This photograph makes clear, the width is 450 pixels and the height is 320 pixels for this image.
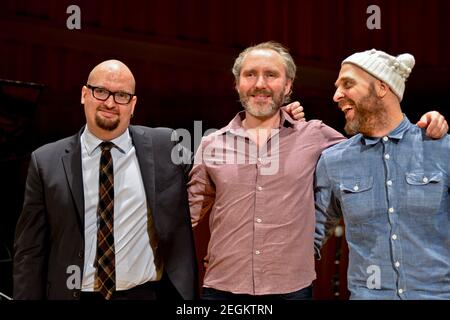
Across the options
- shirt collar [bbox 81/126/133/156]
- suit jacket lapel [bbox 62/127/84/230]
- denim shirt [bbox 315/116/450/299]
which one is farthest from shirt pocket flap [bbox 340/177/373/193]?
suit jacket lapel [bbox 62/127/84/230]

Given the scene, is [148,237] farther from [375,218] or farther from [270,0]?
[270,0]

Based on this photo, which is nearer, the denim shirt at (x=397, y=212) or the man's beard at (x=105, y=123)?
the denim shirt at (x=397, y=212)

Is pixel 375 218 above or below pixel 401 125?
below

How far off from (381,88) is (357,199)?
43 centimetres

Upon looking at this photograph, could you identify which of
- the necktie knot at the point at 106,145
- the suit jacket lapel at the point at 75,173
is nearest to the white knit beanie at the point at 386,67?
the necktie knot at the point at 106,145

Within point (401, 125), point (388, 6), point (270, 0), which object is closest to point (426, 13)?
point (388, 6)

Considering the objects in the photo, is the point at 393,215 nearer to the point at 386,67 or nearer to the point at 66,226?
the point at 386,67

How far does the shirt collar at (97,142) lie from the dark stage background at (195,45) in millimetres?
2903

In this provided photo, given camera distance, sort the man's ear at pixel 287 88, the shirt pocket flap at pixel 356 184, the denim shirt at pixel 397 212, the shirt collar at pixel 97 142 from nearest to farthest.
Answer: the denim shirt at pixel 397 212 → the shirt pocket flap at pixel 356 184 → the shirt collar at pixel 97 142 → the man's ear at pixel 287 88

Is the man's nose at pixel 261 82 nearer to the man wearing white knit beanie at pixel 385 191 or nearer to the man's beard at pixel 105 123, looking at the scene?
the man wearing white knit beanie at pixel 385 191

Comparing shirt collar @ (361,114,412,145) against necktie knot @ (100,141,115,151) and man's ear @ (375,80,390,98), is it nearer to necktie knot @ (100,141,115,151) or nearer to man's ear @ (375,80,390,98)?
man's ear @ (375,80,390,98)

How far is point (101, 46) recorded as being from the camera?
527cm

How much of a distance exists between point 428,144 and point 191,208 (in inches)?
35.1

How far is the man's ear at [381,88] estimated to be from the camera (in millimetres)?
2266
